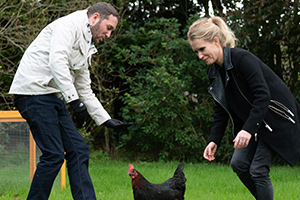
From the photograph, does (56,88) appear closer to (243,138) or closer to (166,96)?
(243,138)

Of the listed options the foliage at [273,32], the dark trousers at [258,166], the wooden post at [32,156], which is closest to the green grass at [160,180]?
the wooden post at [32,156]

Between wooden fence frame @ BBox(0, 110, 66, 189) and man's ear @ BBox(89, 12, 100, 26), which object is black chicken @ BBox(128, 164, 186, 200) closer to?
wooden fence frame @ BBox(0, 110, 66, 189)

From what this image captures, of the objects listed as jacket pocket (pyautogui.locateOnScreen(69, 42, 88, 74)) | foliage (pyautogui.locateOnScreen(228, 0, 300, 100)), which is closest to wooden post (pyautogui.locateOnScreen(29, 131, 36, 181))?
jacket pocket (pyautogui.locateOnScreen(69, 42, 88, 74))

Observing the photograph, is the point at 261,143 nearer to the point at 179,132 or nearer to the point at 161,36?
the point at 179,132

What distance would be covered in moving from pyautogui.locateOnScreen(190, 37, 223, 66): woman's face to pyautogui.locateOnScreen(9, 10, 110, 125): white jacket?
2.95 feet

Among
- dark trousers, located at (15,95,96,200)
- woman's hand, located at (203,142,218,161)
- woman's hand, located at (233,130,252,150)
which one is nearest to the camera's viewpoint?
woman's hand, located at (233,130,252,150)

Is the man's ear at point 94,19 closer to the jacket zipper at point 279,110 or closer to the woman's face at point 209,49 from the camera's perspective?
the woman's face at point 209,49

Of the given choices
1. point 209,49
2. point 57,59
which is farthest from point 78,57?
point 209,49

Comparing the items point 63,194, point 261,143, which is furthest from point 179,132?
point 261,143

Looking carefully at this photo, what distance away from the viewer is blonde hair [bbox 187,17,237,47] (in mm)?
3459

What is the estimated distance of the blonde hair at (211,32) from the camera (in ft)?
11.3

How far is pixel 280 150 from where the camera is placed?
3434mm

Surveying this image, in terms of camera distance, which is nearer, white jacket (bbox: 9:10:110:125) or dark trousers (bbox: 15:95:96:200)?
white jacket (bbox: 9:10:110:125)

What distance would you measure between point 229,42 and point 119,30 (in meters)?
5.42
